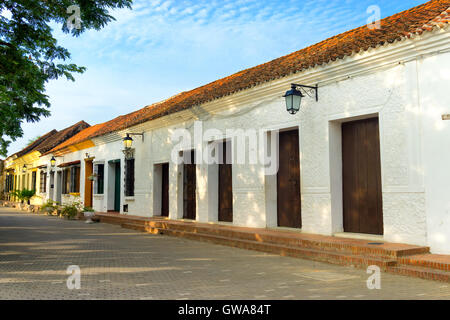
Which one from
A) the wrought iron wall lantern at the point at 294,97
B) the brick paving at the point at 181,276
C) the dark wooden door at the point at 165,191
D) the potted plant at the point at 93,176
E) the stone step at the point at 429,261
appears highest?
the wrought iron wall lantern at the point at 294,97

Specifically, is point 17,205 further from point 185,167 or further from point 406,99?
point 406,99

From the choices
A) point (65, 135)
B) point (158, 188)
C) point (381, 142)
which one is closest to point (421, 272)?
point (381, 142)

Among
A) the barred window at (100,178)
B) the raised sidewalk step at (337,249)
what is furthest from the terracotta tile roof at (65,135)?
the raised sidewalk step at (337,249)

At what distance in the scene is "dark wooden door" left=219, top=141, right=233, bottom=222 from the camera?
1155cm

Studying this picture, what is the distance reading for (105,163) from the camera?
18.5 metres

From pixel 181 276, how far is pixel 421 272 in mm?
3361

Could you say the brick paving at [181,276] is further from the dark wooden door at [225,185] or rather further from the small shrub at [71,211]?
the small shrub at [71,211]

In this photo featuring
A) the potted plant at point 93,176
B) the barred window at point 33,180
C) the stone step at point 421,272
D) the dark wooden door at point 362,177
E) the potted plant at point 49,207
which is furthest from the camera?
the barred window at point 33,180

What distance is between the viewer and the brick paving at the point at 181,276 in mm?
4773

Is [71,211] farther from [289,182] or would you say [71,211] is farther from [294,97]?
[294,97]

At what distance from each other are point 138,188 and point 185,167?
325cm

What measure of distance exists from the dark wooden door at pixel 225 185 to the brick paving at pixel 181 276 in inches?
101
